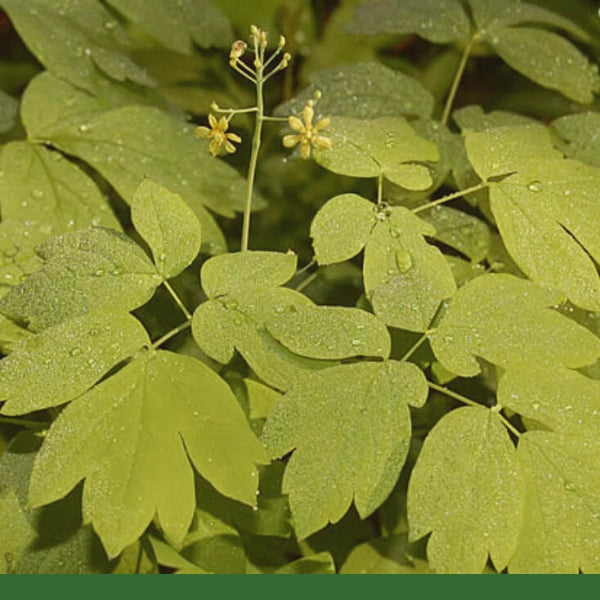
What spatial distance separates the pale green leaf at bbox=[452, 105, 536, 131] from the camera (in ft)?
5.00

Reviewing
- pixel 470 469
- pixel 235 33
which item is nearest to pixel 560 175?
pixel 470 469

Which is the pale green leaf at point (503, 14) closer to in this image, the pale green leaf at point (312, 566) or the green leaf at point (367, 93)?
the green leaf at point (367, 93)

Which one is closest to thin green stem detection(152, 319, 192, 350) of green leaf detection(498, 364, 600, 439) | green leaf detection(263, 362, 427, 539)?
green leaf detection(263, 362, 427, 539)

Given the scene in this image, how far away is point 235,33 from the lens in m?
2.16

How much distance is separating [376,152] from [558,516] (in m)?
0.54

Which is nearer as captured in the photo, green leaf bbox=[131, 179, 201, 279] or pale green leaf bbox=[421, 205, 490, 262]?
green leaf bbox=[131, 179, 201, 279]

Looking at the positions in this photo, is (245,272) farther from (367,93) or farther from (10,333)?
(367,93)

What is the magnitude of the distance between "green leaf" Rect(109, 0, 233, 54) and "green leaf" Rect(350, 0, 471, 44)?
0.27m

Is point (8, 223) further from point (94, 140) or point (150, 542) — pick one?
point (150, 542)

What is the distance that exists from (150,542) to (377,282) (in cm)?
44

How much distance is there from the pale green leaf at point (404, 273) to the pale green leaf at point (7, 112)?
2.50 ft

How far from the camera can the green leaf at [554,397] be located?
1034mm

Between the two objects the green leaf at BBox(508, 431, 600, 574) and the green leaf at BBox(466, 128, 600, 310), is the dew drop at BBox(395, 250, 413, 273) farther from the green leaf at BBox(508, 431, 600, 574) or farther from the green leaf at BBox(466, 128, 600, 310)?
the green leaf at BBox(508, 431, 600, 574)

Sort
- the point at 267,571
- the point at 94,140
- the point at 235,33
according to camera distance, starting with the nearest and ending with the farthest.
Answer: the point at 267,571
the point at 94,140
the point at 235,33
